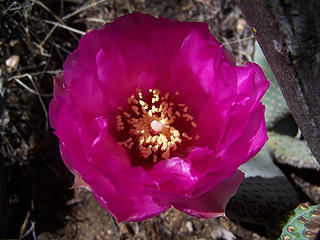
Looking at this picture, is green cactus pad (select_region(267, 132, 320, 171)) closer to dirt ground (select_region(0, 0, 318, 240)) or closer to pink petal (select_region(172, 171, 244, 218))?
dirt ground (select_region(0, 0, 318, 240))

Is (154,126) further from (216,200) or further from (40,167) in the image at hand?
(40,167)

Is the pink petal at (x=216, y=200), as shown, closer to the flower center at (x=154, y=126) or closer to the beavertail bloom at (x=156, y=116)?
the beavertail bloom at (x=156, y=116)

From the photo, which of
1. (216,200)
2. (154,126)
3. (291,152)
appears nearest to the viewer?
(216,200)

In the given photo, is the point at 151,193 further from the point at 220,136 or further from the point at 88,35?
the point at 88,35

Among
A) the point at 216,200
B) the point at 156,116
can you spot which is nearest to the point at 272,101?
the point at 156,116

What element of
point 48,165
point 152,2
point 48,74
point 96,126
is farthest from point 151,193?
point 152,2

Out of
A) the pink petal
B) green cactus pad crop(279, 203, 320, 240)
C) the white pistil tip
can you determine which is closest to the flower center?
the white pistil tip

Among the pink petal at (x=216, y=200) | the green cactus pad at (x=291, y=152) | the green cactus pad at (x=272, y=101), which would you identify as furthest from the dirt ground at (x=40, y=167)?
the pink petal at (x=216, y=200)
